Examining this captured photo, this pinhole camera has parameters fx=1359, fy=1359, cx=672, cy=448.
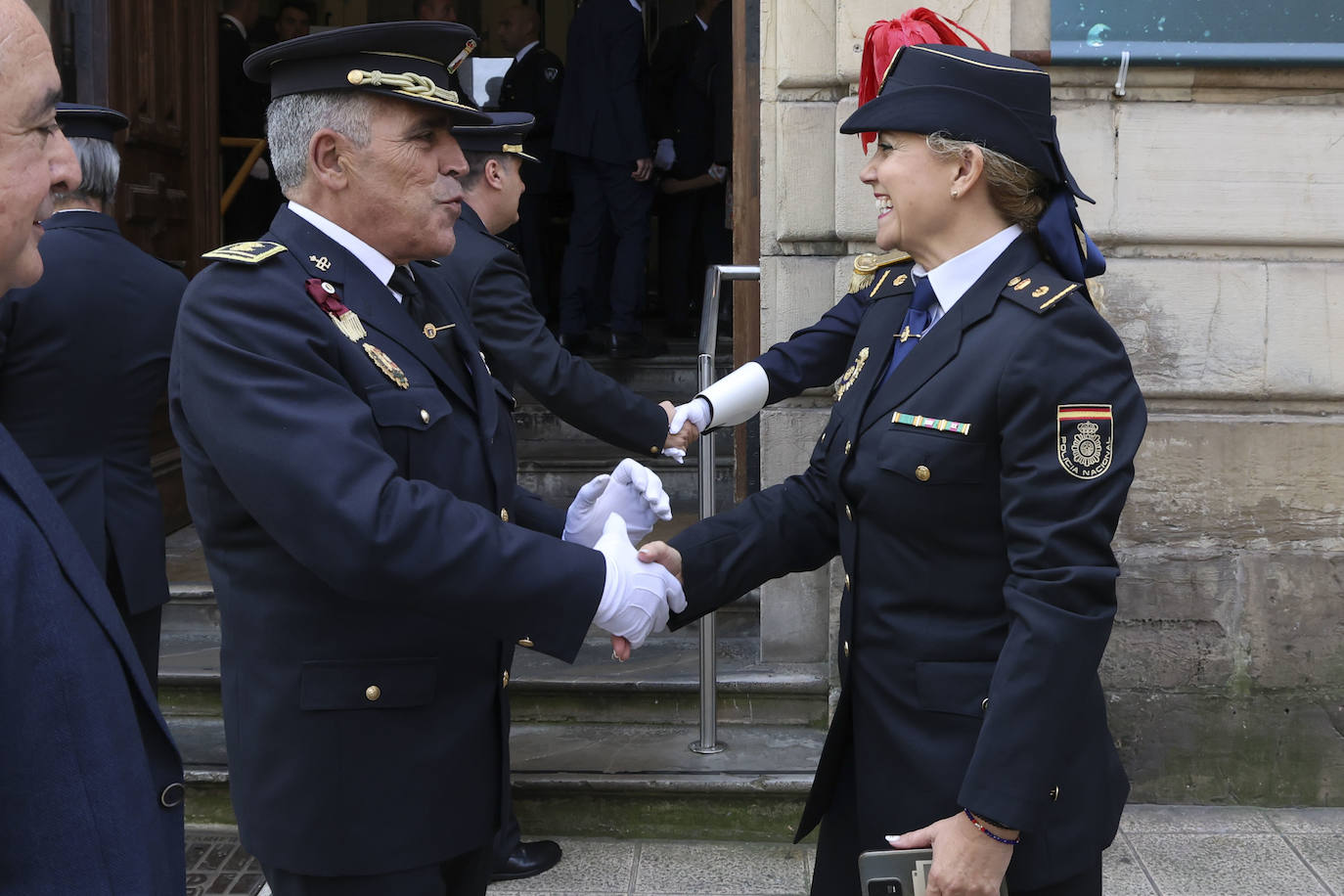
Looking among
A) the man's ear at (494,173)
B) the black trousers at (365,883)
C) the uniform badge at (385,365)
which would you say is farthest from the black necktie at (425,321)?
the man's ear at (494,173)

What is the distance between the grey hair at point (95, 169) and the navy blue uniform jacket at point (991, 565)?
7.58 ft

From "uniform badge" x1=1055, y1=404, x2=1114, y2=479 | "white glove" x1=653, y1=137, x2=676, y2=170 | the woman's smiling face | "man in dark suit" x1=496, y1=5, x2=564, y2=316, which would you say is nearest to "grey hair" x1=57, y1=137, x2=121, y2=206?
the woman's smiling face

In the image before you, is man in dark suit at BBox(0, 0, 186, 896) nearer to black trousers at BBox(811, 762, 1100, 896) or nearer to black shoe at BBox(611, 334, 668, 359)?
black trousers at BBox(811, 762, 1100, 896)

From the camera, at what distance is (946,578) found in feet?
7.08

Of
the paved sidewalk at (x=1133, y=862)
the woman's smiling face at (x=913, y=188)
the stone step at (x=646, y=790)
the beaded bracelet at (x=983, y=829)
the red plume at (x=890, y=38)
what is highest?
the red plume at (x=890, y=38)

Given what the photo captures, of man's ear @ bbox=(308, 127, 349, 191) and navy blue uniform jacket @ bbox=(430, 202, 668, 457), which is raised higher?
man's ear @ bbox=(308, 127, 349, 191)

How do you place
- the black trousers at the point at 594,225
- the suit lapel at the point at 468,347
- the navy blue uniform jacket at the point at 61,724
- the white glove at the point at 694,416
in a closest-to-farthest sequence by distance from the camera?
1. the navy blue uniform jacket at the point at 61,724
2. the suit lapel at the point at 468,347
3. the white glove at the point at 694,416
4. the black trousers at the point at 594,225

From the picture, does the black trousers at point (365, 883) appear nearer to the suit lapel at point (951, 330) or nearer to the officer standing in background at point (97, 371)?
the suit lapel at point (951, 330)

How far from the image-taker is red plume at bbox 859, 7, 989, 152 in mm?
3109

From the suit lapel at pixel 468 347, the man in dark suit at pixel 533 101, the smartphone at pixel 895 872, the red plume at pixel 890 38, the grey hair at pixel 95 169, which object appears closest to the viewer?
the smartphone at pixel 895 872

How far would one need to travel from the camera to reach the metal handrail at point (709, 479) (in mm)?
4082

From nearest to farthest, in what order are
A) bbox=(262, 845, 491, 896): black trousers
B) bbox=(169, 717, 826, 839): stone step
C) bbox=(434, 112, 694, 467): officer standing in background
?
bbox=(262, 845, 491, 896): black trousers < bbox=(434, 112, 694, 467): officer standing in background < bbox=(169, 717, 826, 839): stone step

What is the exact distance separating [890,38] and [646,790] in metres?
2.25

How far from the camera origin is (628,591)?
7.20ft
